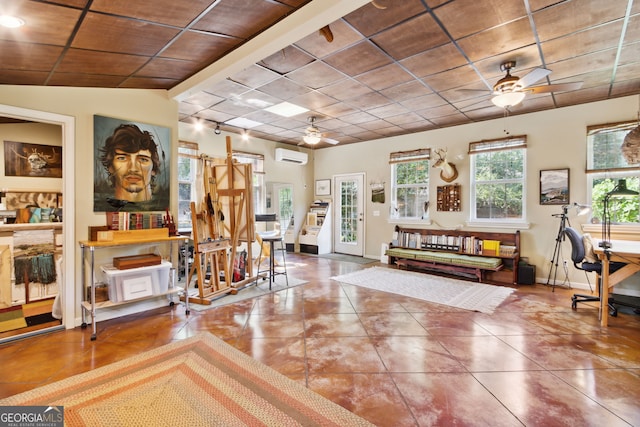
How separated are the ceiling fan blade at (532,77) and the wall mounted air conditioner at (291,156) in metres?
4.88

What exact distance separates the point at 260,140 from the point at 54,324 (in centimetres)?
497

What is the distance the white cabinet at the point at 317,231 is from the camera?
7.53 meters

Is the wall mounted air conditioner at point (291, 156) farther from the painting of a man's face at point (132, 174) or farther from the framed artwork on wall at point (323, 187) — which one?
→ the painting of a man's face at point (132, 174)

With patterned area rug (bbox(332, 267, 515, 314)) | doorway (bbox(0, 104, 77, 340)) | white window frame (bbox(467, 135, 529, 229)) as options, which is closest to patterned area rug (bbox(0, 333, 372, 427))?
doorway (bbox(0, 104, 77, 340))

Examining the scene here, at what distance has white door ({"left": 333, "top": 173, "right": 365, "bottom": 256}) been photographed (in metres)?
7.32

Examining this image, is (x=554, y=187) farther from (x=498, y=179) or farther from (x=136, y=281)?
(x=136, y=281)

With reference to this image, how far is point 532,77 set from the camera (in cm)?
298

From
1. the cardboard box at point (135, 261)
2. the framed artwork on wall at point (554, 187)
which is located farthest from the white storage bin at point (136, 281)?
the framed artwork on wall at point (554, 187)

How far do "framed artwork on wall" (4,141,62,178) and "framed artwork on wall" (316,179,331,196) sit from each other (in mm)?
5366

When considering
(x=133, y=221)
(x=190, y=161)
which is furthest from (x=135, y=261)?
(x=190, y=161)

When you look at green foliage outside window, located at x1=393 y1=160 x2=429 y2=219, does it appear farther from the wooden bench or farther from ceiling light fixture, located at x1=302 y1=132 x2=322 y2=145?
ceiling light fixture, located at x1=302 y1=132 x2=322 y2=145

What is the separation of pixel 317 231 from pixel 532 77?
17.7 ft

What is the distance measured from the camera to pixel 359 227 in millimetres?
7355

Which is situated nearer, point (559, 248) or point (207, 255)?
point (207, 255)
